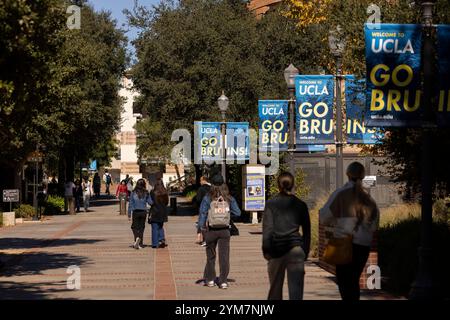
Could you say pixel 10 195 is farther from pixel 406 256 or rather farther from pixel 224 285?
pixel 406 256

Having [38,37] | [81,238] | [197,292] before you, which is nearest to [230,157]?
[81,238]

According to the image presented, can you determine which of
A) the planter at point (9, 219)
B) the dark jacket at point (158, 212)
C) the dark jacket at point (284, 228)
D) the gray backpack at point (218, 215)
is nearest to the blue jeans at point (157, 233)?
the dark jacket at point (158, 212)

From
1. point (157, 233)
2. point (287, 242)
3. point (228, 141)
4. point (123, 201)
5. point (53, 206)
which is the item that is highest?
point (228, 141)

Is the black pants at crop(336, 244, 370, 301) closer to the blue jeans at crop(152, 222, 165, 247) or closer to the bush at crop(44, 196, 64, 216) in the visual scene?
the blue jeans at crop(152, 222, 165, 247)

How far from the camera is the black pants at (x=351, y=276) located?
1098 centimetres

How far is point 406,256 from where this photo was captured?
1599 cm

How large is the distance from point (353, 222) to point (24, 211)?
33.3m

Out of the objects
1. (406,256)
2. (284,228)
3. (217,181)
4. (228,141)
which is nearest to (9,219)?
(228,141)

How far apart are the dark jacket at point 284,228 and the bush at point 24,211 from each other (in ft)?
107

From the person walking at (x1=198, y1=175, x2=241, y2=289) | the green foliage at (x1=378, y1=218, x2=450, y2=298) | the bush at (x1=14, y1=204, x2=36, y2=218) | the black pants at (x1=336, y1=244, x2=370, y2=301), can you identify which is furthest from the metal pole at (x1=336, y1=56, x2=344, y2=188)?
the bush at (x1=14, y1=204, x2=36, y2=218)

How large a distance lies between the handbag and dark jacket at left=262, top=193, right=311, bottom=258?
0.90 ft

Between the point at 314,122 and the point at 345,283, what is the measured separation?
11916 mm
